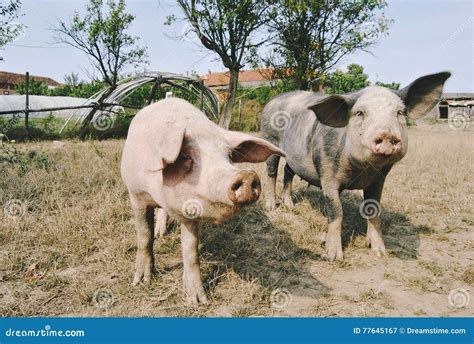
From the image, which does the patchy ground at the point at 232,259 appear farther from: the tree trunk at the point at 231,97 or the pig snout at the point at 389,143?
the tree trunk at the point at 231,97

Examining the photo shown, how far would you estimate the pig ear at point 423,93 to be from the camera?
3.48 metres

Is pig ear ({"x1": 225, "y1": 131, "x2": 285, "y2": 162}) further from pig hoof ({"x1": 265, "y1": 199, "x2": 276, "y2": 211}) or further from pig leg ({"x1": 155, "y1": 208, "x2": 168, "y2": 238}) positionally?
pig hoof ({"x1": 265, "y1": 199, "x2": 276, "y2": 211})

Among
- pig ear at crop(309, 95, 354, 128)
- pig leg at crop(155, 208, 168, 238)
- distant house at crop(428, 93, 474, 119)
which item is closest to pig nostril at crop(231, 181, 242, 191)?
pig ear at crop(309, 95, 354, 128)

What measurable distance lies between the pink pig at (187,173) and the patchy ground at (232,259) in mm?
348

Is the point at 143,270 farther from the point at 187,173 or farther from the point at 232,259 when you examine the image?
the point at 187,173

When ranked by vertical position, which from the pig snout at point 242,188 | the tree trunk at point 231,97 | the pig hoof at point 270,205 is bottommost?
the pig hoof at point 270,205

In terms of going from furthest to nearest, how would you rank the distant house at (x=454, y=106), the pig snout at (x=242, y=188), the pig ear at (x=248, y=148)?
the distant house at (x=454, y=106)
the pig ear at (x=248, y=148)
the pig snout at (x=242, y=188)

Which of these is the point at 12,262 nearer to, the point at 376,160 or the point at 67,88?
the point at 376,160

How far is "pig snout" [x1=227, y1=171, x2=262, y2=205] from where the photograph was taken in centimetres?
221

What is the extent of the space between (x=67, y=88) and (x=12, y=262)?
35357mm

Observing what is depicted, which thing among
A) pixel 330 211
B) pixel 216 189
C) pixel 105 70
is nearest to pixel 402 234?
pixel 330 211

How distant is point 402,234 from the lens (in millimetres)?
4570

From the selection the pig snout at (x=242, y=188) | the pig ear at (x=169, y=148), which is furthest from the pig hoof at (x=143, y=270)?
the pig snout at (x=242, y=188)

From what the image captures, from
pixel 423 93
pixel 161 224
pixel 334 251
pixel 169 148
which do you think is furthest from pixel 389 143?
pixel 161 224
